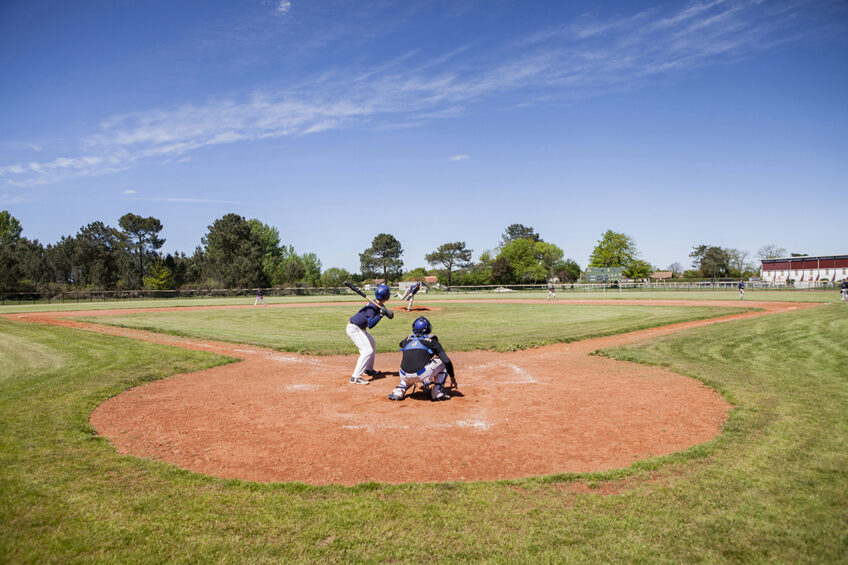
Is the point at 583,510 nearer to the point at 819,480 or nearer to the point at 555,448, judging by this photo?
the point at 555,448

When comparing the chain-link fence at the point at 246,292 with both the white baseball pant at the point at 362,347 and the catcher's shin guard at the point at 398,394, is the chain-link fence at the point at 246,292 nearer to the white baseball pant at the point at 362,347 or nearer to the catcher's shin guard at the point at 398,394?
the white baseball pant at the point at 362,347

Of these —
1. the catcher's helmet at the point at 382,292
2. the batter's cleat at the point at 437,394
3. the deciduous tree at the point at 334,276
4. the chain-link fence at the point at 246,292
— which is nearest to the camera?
the batter's cleat at the point at 437,394

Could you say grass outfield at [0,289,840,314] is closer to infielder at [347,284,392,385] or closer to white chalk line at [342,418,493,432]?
infielder at [347,284,392,385]

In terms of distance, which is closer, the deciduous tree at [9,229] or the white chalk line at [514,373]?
the white chalk line at [514,373]

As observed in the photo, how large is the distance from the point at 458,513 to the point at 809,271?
416 ft

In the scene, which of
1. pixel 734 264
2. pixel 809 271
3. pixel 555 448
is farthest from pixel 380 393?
pixel 734 264

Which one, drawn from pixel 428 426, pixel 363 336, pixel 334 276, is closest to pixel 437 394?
pixel 428 426

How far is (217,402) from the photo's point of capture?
8.47 m

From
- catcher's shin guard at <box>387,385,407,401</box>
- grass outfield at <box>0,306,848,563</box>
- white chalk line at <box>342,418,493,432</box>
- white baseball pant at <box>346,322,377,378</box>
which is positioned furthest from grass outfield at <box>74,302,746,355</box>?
grass outfield at <box>0,306,848,563</box>

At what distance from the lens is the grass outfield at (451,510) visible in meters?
3.56

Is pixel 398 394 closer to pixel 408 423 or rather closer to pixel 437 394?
pixel 437 394

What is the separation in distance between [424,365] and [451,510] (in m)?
4.07

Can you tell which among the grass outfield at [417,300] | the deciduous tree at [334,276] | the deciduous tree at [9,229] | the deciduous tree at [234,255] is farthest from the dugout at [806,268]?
the deciduous tree at [9,229]

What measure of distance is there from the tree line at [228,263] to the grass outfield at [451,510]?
2746 inches
